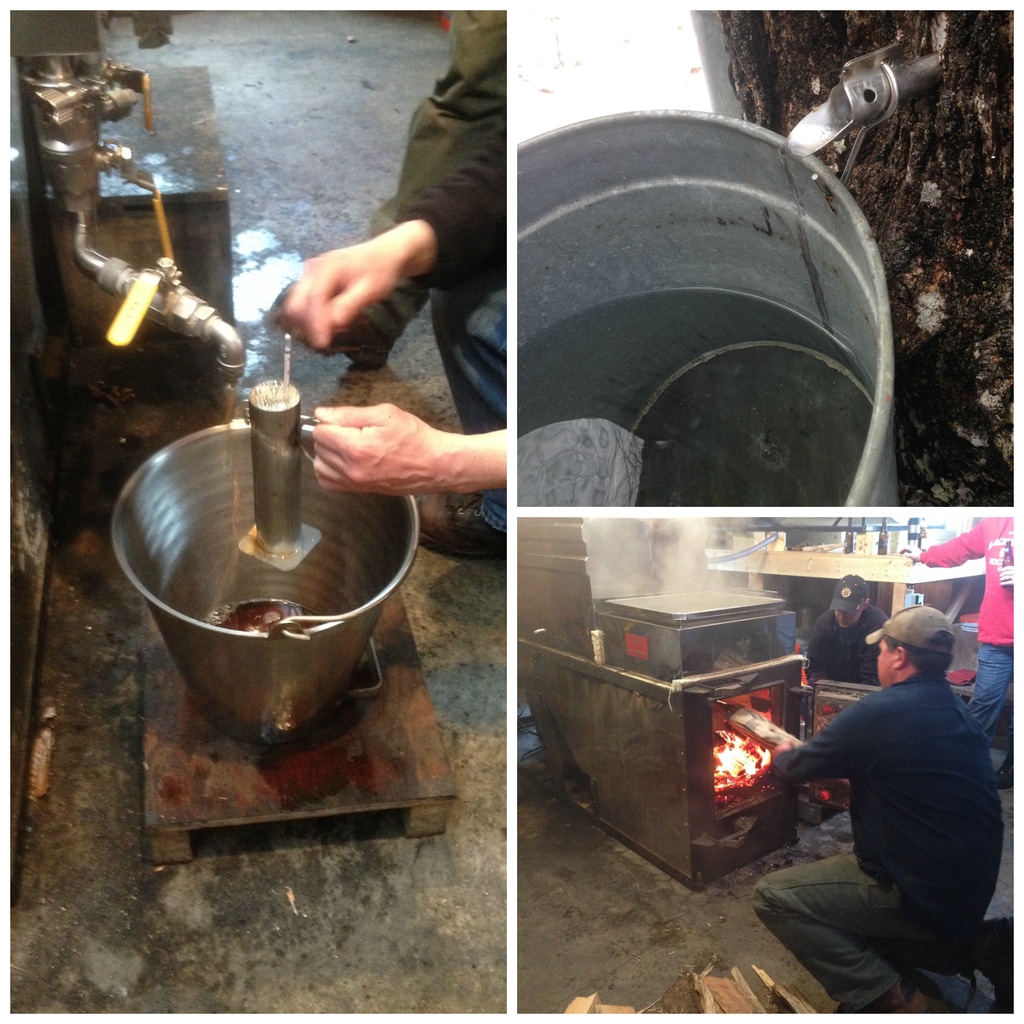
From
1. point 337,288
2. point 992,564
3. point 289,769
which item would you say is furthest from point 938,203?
point 289,769

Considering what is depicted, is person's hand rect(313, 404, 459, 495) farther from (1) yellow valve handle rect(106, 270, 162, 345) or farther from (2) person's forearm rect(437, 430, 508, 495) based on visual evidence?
(1) yellow valve handle rect(106, 270, 162, 345)

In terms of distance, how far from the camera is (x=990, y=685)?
76 centimetres

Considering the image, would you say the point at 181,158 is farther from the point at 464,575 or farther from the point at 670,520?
the point at 670,520

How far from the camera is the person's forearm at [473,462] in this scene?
958 millimetres

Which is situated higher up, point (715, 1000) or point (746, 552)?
point (746, 552)

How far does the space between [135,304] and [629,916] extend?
73 cm

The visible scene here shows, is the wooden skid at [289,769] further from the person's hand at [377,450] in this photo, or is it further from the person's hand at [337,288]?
the person's hand at [337,288]

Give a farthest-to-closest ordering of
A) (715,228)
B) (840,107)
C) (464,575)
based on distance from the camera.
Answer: (464,575), (715,228), (840,107)

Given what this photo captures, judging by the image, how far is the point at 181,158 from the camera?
1.49m

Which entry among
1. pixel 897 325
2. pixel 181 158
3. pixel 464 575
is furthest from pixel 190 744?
pixel 181 158

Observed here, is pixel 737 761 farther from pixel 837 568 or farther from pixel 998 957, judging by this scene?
pixel 998 957

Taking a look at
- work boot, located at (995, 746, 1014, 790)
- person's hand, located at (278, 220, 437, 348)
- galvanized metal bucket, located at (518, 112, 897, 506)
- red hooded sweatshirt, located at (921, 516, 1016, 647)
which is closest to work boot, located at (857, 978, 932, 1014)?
work boot, located at (995, 746, 1014, 790)

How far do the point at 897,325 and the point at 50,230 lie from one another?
1.22m

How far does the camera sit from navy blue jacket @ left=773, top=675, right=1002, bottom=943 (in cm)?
74
